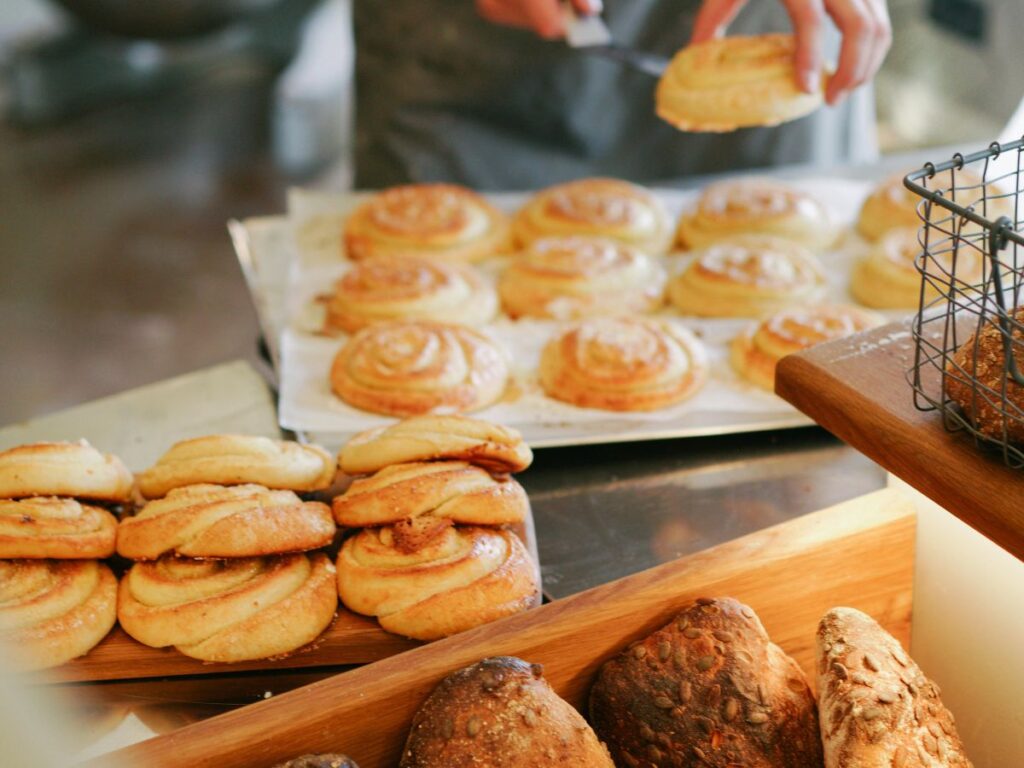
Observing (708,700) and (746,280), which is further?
(746,280)

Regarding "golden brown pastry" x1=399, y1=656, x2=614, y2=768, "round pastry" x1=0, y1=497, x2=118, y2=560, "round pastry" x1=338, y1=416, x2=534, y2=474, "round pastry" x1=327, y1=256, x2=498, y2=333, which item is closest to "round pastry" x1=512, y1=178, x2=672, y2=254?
"round pastry" x1=327, y1=256, x2=498, y2=333

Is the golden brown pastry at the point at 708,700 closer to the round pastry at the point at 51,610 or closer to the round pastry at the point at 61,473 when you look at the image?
the round pastry at the point at 51,610

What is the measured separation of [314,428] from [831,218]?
1832 mm

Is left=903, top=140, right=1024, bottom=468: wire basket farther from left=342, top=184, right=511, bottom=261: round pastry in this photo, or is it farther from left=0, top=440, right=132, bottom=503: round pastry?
left=342, top=184, right=511, bottom=261: round pastry

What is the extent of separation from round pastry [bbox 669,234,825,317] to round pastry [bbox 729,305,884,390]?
169 mm

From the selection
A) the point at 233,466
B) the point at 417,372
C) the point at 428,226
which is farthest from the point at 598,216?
the point at 233,466

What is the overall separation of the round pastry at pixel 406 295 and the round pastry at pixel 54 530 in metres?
1.29

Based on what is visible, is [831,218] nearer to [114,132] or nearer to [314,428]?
[314,428]

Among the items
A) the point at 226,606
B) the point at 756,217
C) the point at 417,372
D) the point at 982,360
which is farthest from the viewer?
the point at 756,217

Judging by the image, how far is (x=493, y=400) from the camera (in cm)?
273

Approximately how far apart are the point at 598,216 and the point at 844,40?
108 cm

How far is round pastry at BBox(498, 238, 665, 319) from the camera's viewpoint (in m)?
3.12

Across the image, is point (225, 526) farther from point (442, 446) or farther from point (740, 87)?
point (740, 87)

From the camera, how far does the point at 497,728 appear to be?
1340 mm
